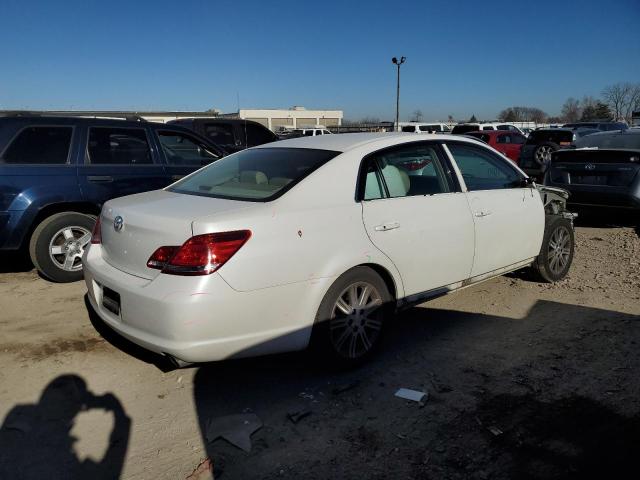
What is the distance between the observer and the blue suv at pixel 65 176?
516cm

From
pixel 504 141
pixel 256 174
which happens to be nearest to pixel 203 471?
pixel 256 174

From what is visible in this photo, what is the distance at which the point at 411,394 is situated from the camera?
10.9 feet

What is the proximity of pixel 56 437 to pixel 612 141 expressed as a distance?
342 inches


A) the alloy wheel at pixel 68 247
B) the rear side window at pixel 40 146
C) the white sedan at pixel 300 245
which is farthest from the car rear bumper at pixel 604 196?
the rear side window at pixel 40 146

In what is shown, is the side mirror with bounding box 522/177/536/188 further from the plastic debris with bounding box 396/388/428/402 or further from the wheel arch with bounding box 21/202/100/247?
the wheel arch with bounding box 21/202/100/247

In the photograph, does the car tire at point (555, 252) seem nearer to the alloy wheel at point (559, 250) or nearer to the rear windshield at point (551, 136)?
the alloy wheel at point (559, 250)

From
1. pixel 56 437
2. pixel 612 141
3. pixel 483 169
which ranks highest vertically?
pixel 612 141

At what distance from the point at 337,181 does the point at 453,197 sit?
115 centimetres

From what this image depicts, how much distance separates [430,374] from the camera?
3.62 meters

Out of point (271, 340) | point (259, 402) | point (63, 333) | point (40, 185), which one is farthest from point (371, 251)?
point (40, 185)

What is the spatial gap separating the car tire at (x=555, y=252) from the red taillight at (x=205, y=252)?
11.6 ft

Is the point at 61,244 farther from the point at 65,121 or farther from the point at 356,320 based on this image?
the point at 356,320

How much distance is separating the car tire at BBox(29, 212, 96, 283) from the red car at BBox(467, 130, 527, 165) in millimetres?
15911

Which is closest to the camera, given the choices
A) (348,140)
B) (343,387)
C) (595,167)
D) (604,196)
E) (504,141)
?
(343,387)
